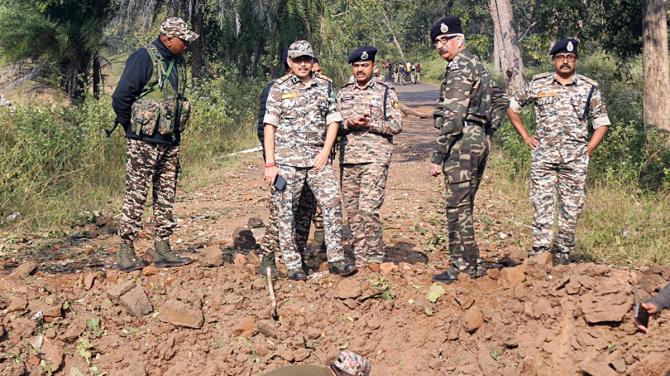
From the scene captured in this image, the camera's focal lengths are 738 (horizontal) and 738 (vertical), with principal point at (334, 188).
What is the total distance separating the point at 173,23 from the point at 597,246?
168 inches

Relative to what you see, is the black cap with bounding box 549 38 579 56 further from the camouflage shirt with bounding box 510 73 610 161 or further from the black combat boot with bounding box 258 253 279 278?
the black combat boot with bounding box 258 253 279 278

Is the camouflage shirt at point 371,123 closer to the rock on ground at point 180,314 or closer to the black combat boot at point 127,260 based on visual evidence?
the rock on ground at point 180,314

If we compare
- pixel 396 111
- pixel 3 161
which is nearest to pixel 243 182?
pixel 3 161

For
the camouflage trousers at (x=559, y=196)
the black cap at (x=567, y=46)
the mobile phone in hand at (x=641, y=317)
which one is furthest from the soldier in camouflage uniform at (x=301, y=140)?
the mobile phone in hand at (x=641, y=317)

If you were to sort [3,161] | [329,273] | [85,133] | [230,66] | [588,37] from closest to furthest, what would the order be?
[329,273] → [3,161] → [85,133] → [588,37] → [230,66]

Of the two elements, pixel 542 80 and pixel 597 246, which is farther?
pixel 597 246

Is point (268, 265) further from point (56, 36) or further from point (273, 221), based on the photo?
point (56, 36)

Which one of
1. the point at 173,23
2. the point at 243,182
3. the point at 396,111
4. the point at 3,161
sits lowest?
the point at 243,182

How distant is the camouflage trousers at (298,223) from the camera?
5566mm

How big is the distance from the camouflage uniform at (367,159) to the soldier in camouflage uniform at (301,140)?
336 millimetres

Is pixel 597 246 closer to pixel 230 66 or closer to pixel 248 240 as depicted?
pixel 248 240

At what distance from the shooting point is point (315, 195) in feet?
17.4

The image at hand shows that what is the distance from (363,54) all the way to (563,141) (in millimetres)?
1642

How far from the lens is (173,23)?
545cm
